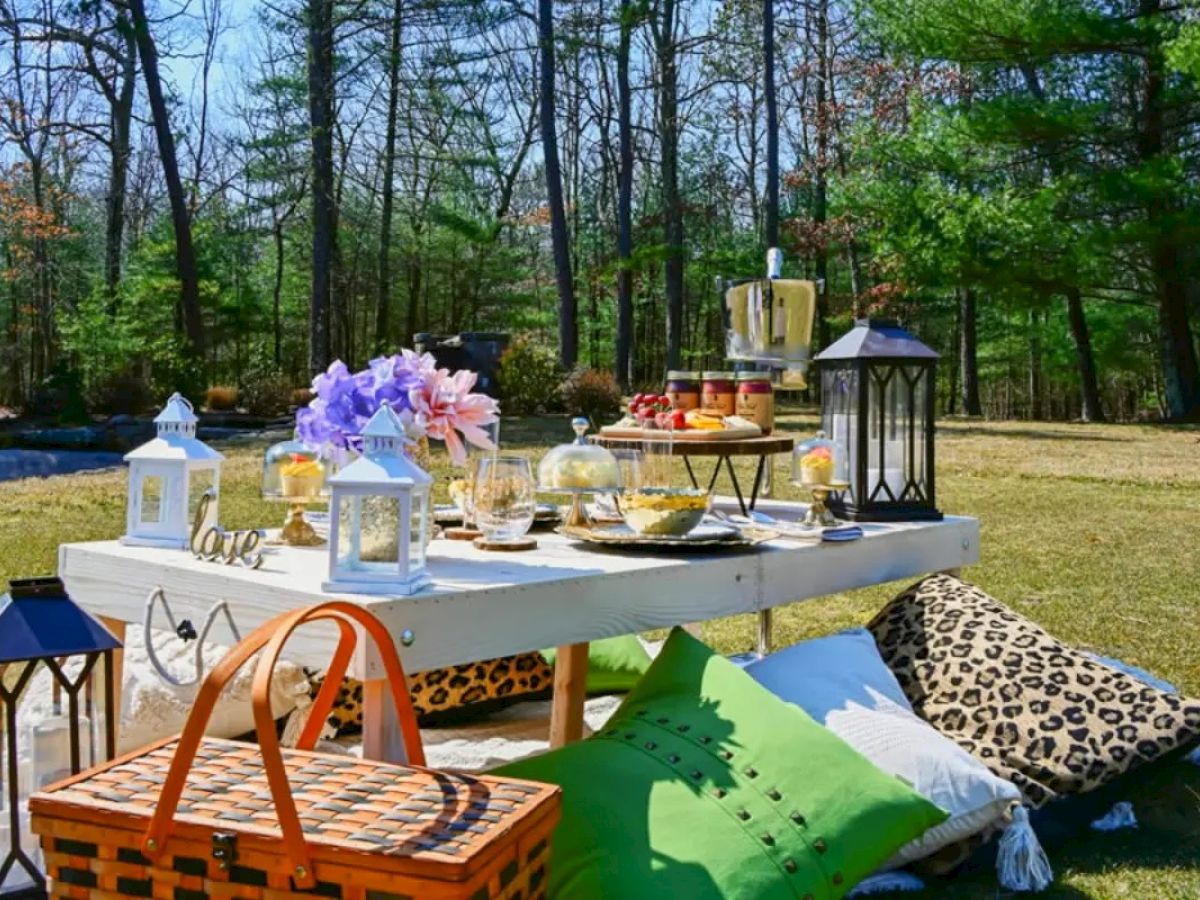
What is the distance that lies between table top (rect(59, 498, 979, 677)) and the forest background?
11360 millimetres

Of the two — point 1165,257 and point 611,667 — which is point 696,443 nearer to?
point 611,667

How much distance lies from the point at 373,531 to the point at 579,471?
24.9 inches

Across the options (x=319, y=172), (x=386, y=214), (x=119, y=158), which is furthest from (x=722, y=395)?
(x=386, y=214)

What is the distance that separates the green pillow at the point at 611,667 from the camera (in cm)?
310

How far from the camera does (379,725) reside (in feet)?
5.50

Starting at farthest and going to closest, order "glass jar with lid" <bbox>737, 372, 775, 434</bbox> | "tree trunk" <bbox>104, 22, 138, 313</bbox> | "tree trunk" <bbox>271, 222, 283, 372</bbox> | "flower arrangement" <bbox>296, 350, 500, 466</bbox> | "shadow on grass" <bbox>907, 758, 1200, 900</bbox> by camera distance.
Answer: "tree trunk" <bbox>271, 222, 283, 372</bbox> < "tree trunk" <bbox>104, 22, 138, 313</bbox> < "glass jar with lid" <bbox>737, 372, 775, 434</bbox> < "flower arrangement" <bbox>296, 350, 500, 466</bbox> < "shadow on grass" <bbox>907, 758, 1200, 900</bbox>

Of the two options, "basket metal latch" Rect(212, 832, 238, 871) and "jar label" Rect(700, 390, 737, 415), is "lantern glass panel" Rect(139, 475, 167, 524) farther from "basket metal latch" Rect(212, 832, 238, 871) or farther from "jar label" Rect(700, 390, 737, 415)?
"jar label" Rect(700, 390, 737, 415)

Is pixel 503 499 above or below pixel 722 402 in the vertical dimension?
below

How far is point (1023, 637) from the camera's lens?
8.44 feet

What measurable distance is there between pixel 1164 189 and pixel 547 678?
39.2 ft

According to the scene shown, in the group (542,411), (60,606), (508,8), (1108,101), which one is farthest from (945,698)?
(508,8)

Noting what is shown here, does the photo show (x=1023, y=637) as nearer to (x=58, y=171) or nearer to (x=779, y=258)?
(x=779, y=258)

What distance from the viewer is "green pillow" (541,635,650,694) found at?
310cm

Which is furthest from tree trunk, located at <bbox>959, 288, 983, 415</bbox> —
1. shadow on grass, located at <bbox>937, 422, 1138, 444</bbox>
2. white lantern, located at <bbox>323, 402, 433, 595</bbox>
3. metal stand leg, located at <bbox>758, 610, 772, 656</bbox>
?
white lantern, located at <bbox>323, 402, 433, 595</bbox>
